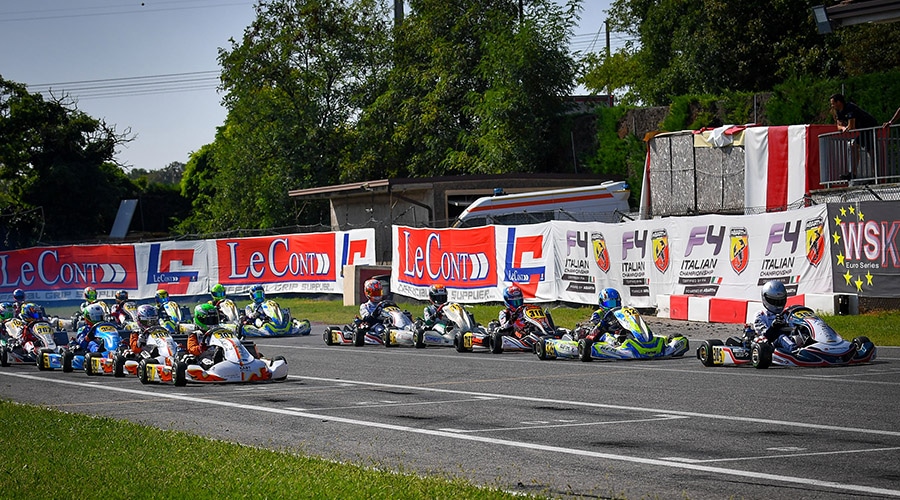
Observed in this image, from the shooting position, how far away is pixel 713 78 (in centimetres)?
3925

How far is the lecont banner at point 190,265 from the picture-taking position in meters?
34.5

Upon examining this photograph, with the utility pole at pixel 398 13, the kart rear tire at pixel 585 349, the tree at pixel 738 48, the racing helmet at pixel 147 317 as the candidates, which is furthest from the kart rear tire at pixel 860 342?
the utility pole at pixel 398 13

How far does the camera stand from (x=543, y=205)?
31.5 metres

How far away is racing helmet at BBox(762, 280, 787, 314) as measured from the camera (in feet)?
48.0

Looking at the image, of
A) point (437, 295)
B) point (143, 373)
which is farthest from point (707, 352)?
point (143, 373)

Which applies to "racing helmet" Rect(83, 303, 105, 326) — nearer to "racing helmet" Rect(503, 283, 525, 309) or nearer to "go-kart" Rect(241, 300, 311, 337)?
"go-kart" Rect(241, 300, 311, 337)

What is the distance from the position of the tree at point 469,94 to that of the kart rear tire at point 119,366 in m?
24.9

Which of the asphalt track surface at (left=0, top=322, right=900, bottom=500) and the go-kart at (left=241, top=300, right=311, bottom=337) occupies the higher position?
the go-kart at (left=241, top=300, right=311, bottom=337)

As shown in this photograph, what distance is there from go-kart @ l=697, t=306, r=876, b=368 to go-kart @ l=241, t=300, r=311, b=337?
41.6ft

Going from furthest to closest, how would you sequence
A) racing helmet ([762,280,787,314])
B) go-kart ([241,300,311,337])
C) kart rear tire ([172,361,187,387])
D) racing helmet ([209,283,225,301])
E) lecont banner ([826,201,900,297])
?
go-kart ([241,300,311,337]) < racing helmet ([209,283,225,301]) < lecont banner ([826,201,900,297]) < kart rear tire ([172,361,187,387]) < racing helmet ([762,280,787,314])

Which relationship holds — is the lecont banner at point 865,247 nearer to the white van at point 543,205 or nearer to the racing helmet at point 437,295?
the racing helmet at point 437,295

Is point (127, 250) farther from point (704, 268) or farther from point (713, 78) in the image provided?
point (704, 268)

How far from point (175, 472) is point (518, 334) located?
11226 mm

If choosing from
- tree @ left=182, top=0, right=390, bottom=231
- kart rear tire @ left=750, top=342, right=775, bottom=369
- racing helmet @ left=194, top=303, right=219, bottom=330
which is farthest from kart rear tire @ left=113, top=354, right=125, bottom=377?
tree @ left=182, top=0, right=390, bottom=231
